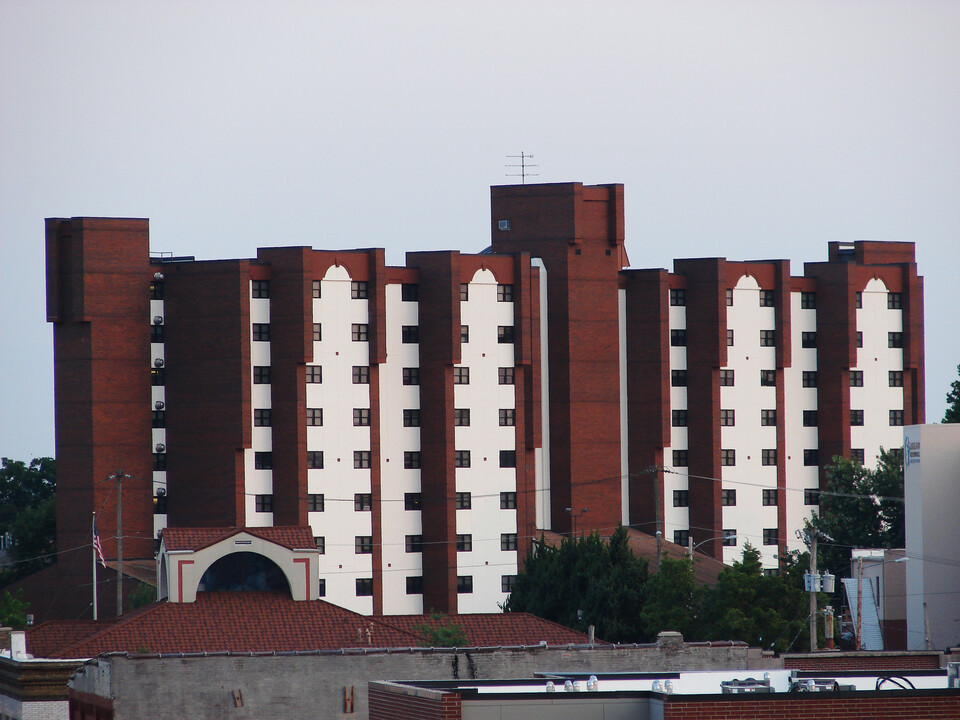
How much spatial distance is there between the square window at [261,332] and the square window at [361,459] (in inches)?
390

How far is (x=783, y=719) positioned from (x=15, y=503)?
476 ft

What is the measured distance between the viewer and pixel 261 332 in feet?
382

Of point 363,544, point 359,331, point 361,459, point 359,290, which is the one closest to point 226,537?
point 363,544

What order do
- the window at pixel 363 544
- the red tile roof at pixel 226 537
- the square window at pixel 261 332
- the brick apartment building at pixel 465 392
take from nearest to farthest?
the red tile roof at pixel 226 537 < the brick apartment building at pixel 465 392 < the square window at pixel 261 332 < the window at pixel 363 544

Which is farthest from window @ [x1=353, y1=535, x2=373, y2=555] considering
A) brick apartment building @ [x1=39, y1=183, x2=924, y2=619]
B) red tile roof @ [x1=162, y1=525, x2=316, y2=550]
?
red tile roof @ [x1=162, y1=525, x2=316, y2=550]

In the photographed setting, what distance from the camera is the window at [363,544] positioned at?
11719cm

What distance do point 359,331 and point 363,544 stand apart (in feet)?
47.9

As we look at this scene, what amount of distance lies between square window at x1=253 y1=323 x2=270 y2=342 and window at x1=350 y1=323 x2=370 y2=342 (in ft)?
19.0

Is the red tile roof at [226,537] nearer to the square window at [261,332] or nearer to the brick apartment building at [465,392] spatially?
the brick apartment building at [465,392]

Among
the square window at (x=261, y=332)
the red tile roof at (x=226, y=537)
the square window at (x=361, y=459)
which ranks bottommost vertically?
the red tile roof at (x=226, y=537)

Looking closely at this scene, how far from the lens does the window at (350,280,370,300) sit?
388 feet

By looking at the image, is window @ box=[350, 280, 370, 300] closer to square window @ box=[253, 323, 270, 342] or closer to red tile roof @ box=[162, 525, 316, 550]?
square window @ box=[253, 323, 270, 342]

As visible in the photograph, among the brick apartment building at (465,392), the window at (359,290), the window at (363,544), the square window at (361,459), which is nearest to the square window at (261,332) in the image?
the brick apartment building at (465,392)

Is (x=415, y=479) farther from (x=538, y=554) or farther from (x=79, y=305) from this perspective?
(x=79, y=305)
